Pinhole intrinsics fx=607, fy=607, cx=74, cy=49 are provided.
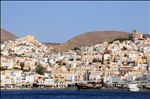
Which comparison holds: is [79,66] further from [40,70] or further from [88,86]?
[88,86]

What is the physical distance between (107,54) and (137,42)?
2112cm

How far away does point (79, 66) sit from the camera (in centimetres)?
12356

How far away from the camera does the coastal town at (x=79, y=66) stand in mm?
111938

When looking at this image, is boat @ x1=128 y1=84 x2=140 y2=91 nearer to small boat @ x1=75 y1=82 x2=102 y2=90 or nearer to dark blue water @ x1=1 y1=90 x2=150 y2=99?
small boat @ x1=75 y1=82 x2=102 y2=90

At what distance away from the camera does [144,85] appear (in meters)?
103

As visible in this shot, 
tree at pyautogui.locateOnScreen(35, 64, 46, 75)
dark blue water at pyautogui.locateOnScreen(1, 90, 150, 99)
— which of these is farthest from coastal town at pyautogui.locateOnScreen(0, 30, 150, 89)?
dark blue water at pyautogui.locateOnScreen(1, 90, 150, 99)

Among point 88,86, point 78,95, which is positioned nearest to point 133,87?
point 88,86

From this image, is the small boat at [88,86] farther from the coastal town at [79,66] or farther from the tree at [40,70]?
the tree at [40,70]

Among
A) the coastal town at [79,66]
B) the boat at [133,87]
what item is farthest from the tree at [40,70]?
the boat at [133,87]

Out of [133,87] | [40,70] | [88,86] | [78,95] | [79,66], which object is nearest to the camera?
[78,95]

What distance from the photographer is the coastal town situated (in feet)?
367

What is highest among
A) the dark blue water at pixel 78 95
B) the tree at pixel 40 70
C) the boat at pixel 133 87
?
the tree at pixel 40 70

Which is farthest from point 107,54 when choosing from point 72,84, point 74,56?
point 72,84

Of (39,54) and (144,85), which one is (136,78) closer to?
(144,85)
